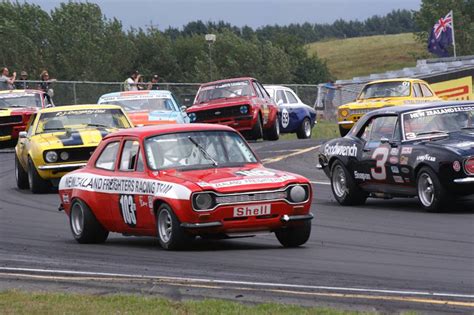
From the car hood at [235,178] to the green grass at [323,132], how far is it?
2307cm

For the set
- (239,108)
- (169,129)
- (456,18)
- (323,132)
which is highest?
(169,129)

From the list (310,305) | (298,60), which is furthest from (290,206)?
(298,60)

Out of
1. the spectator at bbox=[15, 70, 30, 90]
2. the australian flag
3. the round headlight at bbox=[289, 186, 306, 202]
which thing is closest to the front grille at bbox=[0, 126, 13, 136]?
the spectator at bbox=[15, 70, 30, 90]

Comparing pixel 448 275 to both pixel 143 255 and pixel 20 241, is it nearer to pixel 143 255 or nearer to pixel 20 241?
pixel 143 255

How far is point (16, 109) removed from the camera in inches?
1261

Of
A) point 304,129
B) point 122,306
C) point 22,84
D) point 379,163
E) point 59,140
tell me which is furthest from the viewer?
point 22,84

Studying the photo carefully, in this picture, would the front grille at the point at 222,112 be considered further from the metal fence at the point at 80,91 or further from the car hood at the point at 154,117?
the metal fence at the point at 80,91

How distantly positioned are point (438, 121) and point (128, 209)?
195 inches

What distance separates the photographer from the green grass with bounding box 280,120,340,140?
1433 inches

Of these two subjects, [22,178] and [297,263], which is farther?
[22,178]

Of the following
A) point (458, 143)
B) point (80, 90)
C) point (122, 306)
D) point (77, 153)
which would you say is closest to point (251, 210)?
point (122, 306)

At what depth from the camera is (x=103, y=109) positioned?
20578mm

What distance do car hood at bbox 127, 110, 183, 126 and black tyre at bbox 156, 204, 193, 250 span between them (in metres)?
12.7

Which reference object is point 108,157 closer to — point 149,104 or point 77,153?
point 77,153
